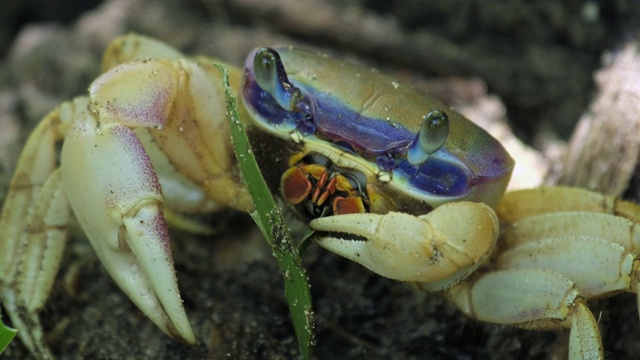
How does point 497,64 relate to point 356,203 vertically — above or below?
below

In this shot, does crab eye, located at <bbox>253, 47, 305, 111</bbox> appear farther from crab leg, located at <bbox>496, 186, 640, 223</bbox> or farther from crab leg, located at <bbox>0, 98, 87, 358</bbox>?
crab leg, located at <bbox>496, 186, 640, 223</bbox>

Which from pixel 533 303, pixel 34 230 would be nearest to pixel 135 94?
pixel 34 230

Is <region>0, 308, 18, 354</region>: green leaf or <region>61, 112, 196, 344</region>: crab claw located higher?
<region>61, 112, 196, 344</region>: crab claw

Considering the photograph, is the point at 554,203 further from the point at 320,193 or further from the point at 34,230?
the point at 34,230

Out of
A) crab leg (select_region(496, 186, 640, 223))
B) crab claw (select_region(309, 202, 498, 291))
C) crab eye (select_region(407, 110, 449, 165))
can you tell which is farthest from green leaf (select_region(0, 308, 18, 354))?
crab leg (select_region(496, 186, 640, 223))

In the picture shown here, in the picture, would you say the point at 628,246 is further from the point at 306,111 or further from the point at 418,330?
the point at 306,111

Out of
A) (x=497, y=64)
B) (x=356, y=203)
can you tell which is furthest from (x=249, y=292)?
(x=497, y=64)

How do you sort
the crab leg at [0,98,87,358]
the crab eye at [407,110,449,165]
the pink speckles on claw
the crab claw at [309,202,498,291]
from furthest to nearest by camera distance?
the crab leg at [0,98,87,358], the pink speckles on claw, the crab eye at [407,110,449,165], the crab claw at [309,202,498,291]

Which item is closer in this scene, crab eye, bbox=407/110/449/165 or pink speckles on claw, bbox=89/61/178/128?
crab eye, bbox=407/110/449/165
